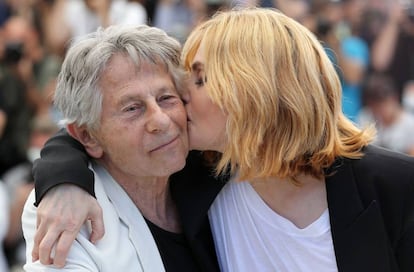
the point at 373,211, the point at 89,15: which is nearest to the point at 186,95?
the point at 373,211

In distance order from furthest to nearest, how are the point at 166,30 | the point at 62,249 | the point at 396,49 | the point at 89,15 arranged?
1. the point at 89,15
2. the point at 396,49
3. the point at 166,30
4. the point at 62,249

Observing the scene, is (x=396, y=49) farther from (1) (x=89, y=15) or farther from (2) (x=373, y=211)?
(2) (x=373, y=211)

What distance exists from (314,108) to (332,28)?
12.5 ft

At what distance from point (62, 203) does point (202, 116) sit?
1.56 ft

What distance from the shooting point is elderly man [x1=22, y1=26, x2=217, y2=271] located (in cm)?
224

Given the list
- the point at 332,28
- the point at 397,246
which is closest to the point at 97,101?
the point at 397,246

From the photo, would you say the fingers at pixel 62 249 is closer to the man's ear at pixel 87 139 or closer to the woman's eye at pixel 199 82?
the man's ear at pixel 87 139

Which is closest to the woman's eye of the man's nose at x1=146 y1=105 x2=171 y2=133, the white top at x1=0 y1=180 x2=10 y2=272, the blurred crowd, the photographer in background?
the man's nose at x1=146 y1=105 x2=171 y2=133

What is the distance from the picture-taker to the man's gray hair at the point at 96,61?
7.35 feet

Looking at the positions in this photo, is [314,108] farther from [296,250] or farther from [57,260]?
[57,260]

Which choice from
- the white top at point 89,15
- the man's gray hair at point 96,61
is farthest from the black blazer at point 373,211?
the white top at point 89,15

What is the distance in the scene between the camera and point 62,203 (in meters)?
2.13

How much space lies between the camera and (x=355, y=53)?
20.0ft

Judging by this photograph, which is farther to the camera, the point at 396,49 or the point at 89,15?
the point at 89,15
